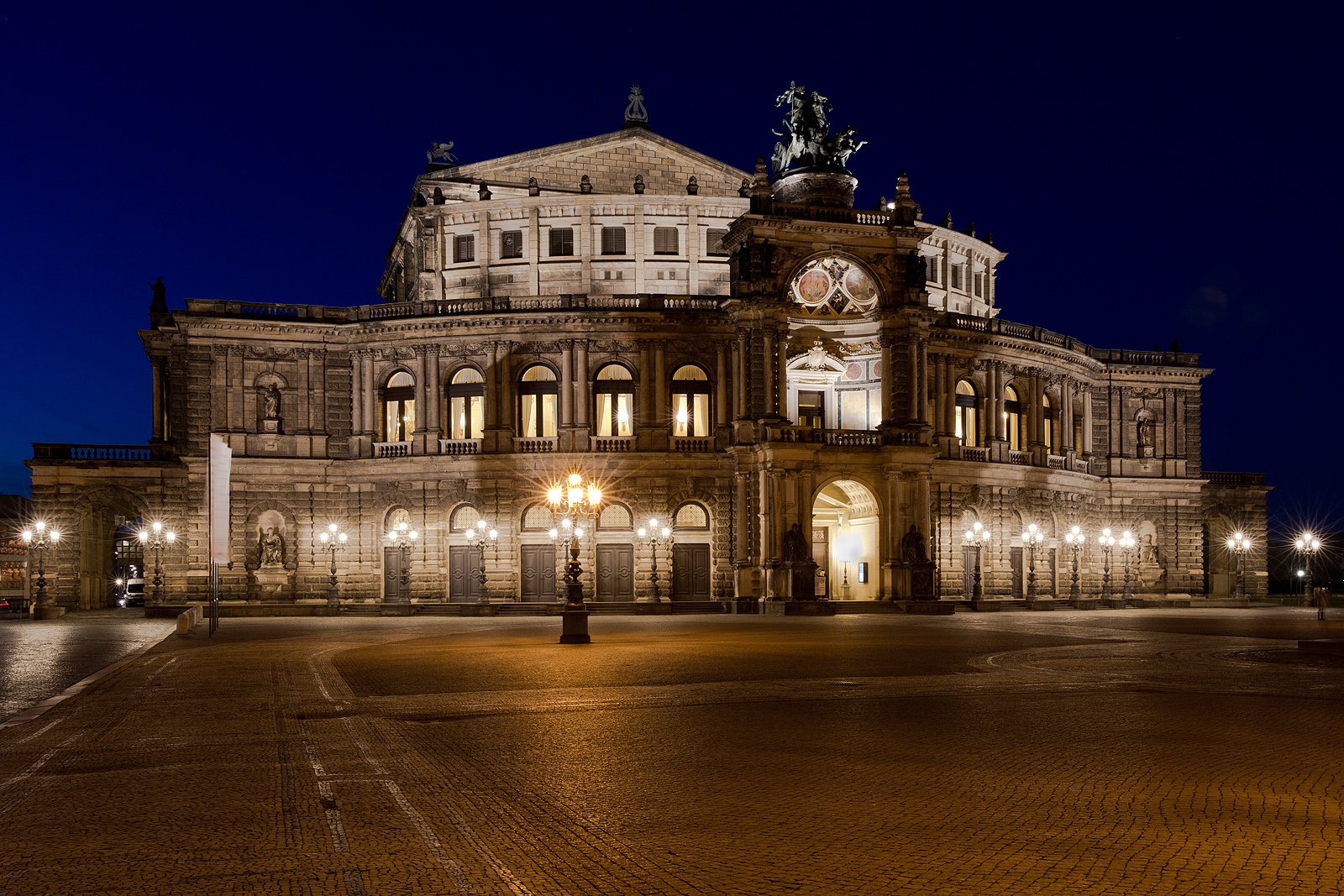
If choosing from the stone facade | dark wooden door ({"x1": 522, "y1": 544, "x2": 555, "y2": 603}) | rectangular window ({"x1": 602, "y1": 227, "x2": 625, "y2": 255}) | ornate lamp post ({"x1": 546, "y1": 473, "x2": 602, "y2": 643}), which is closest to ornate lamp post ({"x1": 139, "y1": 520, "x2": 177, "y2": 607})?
the stone facade

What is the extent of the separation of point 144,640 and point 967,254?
56.4m

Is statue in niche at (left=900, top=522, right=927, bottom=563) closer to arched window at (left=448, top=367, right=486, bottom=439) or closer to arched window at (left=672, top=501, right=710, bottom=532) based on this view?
arched window at (left=672, top=501, right=710, bottom=532)

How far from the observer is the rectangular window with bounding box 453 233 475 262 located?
69500 millimetres

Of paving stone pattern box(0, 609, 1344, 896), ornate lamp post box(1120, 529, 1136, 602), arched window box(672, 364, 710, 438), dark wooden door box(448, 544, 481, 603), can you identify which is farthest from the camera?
ornate lamp post box(1120, 529, 1136, 602)

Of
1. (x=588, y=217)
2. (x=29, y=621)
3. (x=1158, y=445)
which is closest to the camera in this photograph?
(x=29, y=621)

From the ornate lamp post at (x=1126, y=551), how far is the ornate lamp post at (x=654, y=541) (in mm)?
25446

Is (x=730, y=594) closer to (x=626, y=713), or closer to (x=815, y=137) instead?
(x=815, y=137)

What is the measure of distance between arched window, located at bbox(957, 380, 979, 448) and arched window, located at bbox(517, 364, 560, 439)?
71.9 ft

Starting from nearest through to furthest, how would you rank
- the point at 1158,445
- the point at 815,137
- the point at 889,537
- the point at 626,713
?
the point at 626,713 < the point at 889,537 < the point at 815,137 < the point at 1158,445

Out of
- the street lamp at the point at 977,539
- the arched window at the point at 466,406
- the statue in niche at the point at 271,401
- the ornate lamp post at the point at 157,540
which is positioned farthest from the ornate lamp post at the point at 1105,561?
the ornate lamp post at the point at 157,540

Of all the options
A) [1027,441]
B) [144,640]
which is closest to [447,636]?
[144,640]

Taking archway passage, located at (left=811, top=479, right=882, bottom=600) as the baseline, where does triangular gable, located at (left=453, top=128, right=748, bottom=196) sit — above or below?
above

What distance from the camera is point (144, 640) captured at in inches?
1460

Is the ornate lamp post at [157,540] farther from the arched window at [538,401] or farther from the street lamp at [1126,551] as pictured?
the street lamp at [1126,551]
